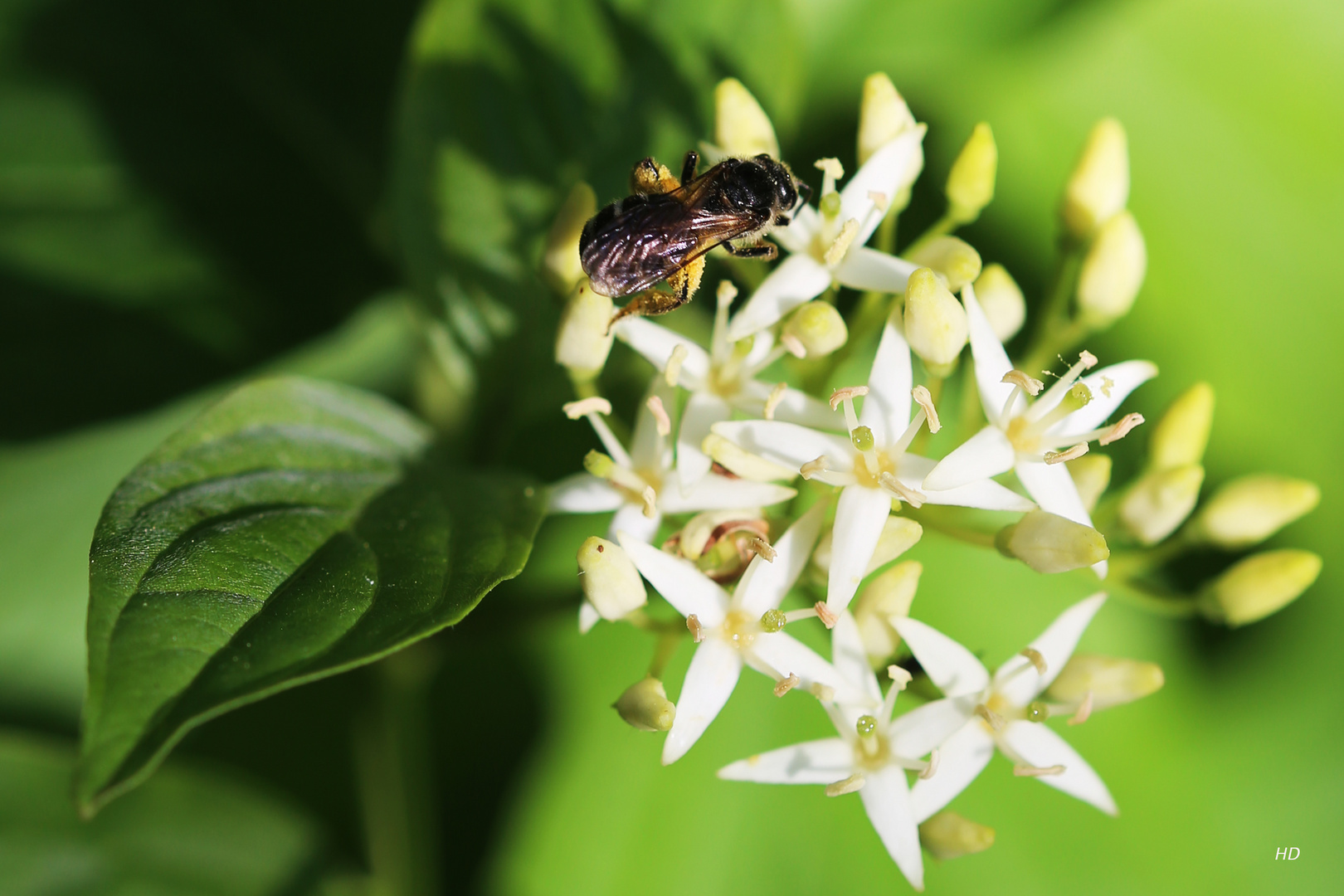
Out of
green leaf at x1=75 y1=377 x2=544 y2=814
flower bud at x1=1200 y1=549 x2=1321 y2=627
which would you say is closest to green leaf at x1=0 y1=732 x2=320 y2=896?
green leaf at x1=75 y1=377 x2=544 y2=814

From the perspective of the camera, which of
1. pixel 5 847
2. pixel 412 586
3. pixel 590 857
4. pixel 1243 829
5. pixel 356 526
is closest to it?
pixel 412 586

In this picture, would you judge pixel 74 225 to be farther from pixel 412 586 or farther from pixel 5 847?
pixel 412 586

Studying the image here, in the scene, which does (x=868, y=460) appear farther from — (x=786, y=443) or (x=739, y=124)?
(x=739, y=124)

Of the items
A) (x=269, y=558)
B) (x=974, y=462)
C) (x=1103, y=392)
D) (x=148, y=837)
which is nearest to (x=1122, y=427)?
(x=1103, y=392)

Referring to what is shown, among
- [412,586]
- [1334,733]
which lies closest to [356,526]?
[412,586]

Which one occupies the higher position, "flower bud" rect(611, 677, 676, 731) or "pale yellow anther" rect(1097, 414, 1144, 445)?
"pale yellow anther" rect(1097, 414, 1144, 445)

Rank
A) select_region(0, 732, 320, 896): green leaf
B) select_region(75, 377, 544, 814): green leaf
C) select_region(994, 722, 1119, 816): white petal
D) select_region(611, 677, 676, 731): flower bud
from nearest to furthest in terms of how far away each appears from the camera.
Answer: select_region(75, 377, 544, 814): green leaf → select_region(611, 677, 676, 731): flower bud → select_region(994, 722, 1119, 816): white petal → select_region(0, 732, 320, 896): green leaf

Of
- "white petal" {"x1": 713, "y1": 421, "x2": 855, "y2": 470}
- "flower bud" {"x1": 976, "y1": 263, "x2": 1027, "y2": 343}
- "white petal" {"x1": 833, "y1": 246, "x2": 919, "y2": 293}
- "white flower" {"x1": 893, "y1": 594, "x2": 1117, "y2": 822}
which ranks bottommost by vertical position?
"white flower" {"x1": 893, "y1": 594, "x2": 1117, "y2": 822}

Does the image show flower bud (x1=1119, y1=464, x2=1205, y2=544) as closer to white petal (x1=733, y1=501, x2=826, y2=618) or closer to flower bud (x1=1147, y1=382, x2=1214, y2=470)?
flower bud (x1=1147, y1=382, x2=1214, y2=470)
